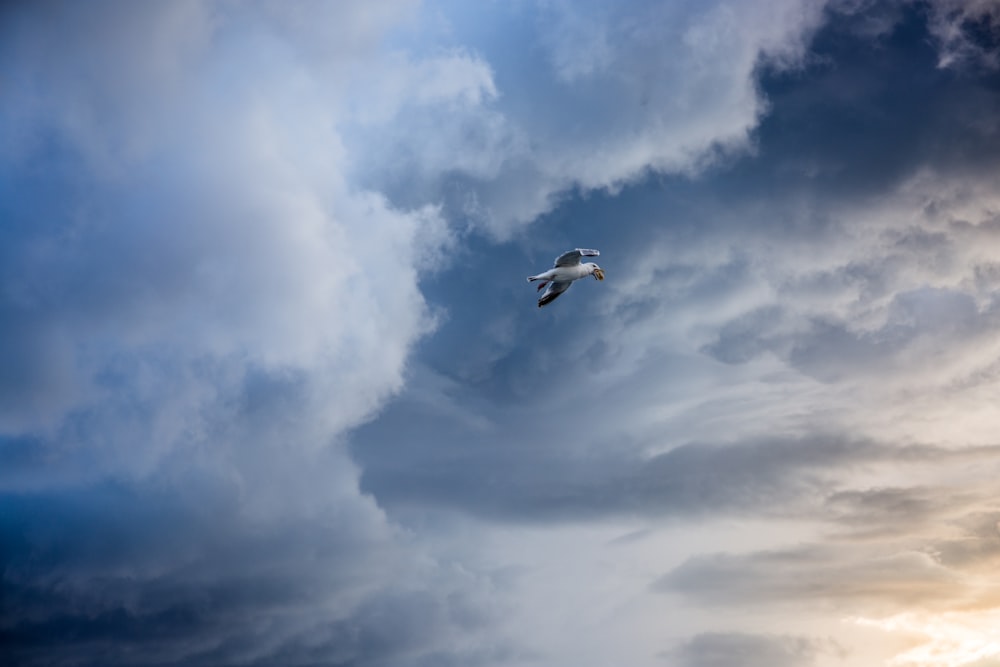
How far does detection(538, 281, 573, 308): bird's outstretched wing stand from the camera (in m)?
184

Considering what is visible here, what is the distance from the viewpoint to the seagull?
17650 cm

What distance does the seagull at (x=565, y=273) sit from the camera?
17650 centimetres

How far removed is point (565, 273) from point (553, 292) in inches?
264

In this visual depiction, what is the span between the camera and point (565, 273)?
180m

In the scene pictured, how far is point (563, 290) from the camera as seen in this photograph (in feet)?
612

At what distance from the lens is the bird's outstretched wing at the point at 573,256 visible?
175m

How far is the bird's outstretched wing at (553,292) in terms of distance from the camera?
18415cm

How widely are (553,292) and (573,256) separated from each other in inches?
459

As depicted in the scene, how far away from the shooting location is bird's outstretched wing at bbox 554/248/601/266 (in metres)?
175

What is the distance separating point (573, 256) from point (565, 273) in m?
4.96

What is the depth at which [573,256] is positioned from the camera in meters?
176

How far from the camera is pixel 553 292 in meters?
185
